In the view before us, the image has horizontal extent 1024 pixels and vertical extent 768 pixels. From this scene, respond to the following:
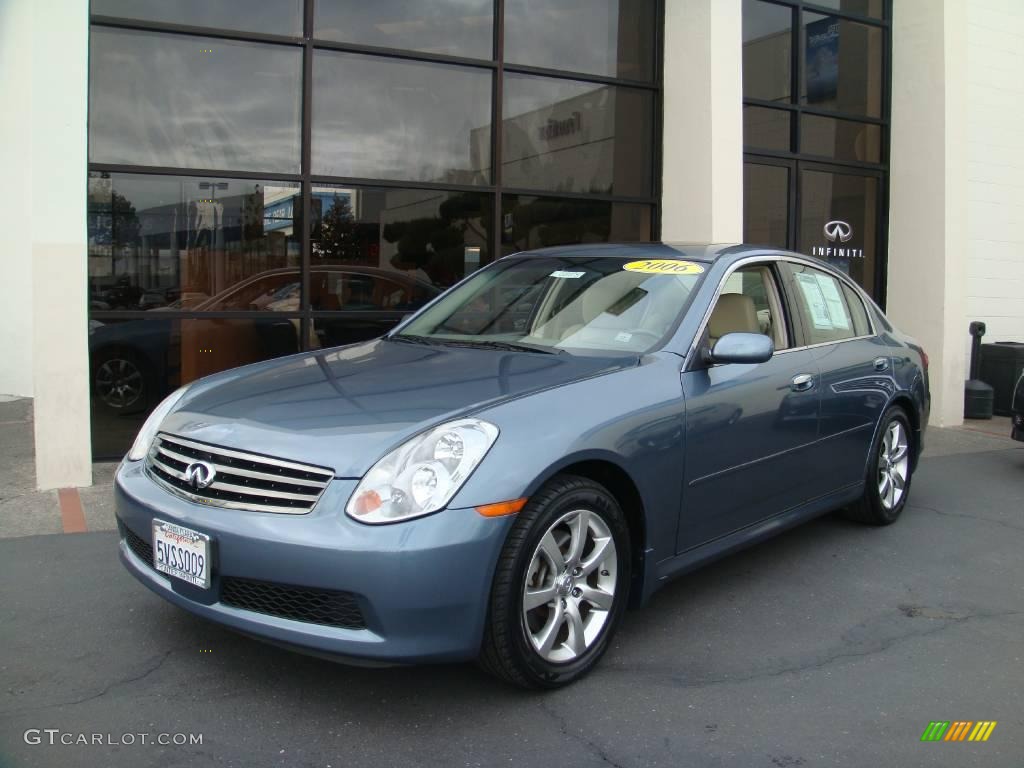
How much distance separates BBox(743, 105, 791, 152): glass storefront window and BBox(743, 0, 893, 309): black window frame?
0.05 m

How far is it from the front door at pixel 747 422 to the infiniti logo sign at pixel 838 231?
644 centimetres

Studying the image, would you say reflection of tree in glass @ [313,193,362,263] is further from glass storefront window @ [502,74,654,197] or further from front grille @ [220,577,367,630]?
→ front grille @ [220,577,367,630]

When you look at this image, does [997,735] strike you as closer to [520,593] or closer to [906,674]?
[906,674]

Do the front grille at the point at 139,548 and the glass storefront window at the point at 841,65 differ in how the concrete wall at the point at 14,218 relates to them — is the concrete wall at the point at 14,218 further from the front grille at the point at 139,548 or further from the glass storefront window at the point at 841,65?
the glass storefront window at the point at 841,65

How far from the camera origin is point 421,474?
2949 millimetres

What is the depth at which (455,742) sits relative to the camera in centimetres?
300

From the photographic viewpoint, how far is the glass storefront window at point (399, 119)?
25.5 ft

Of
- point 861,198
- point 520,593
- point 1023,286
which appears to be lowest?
point 520,593

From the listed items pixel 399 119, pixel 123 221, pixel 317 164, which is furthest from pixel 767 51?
pixel 123 221

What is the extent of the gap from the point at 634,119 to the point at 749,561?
221 inches

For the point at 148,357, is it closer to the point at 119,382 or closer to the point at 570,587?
the point at 119,382

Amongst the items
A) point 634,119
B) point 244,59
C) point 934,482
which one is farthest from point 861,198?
point 244,59

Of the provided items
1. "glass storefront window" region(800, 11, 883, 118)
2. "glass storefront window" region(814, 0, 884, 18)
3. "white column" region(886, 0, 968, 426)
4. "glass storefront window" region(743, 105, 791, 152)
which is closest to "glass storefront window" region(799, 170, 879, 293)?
"glass storefront window" region(743, 105, 791, 152)

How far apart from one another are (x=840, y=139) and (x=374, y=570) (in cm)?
945
